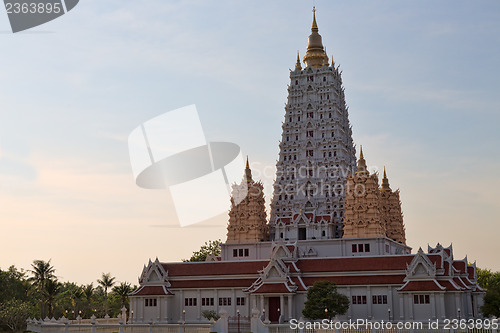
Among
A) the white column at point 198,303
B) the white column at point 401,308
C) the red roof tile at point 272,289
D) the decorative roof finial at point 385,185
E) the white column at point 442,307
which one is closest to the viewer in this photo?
the white column at point 442,307

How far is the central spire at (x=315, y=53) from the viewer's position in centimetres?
9731

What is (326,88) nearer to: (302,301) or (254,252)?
(254,252)

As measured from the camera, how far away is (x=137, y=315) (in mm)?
76312

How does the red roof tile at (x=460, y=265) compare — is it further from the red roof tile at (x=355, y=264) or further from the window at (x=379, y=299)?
the window at (x=379, y=299)

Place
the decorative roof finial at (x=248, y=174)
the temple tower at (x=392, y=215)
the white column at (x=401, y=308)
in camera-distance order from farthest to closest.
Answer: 1. the temple tower at (x=392, y=215)
2. the decorative roof finial at (x=248, y=174)
3. the white column at (x=401, y=308)

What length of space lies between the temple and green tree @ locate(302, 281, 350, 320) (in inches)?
200

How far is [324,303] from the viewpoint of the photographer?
63.6 metres

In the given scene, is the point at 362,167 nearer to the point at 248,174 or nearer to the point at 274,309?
the point at 248,174

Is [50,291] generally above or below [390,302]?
above

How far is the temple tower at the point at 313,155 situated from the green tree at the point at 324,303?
64.2 ft

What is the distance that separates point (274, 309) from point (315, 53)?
4401cm

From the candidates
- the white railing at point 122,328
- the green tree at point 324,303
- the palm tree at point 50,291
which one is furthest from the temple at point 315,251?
the palm tree at point 50,291

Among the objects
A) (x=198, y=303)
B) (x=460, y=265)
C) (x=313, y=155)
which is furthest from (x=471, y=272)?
(x=198, y=303)

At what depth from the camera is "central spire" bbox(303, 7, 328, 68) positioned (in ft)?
319
